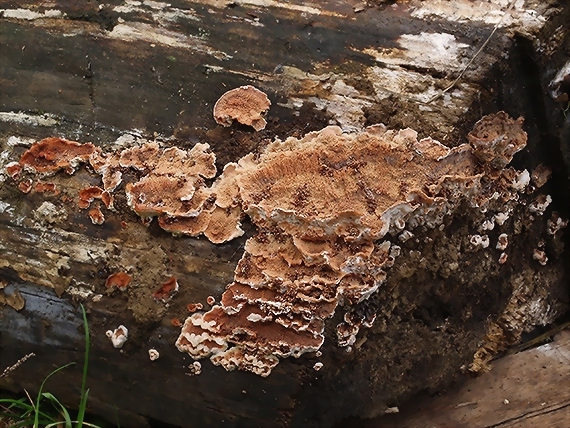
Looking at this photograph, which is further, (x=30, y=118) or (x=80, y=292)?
(x=30, y=118)

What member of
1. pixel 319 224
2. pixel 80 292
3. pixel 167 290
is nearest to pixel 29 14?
pixel 80 292

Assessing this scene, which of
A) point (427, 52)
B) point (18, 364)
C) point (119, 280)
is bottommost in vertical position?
point (18, 364)

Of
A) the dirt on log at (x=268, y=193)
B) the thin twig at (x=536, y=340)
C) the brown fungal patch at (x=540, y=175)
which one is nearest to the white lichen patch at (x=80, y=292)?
the dirt on log at (x=268, y=193)

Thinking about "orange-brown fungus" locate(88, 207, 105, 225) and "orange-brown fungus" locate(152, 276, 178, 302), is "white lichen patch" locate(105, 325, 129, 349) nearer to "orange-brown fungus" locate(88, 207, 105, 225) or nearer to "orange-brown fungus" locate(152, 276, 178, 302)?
"orange-brown fungus" locate(152, 276, 178, 302)

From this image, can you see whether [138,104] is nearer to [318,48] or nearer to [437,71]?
[318,48]

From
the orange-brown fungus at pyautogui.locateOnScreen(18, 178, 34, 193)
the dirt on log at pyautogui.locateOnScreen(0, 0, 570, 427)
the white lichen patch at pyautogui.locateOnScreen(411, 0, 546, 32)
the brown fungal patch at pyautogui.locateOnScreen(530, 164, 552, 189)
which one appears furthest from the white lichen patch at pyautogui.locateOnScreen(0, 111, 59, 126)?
the brown fungal patch at pyautogui.locateOnScreen(530, 164, 552, 189)

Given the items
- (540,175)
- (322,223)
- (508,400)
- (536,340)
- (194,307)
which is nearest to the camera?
(322,223)

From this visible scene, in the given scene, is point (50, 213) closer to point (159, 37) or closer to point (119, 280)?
point (119, 280)
